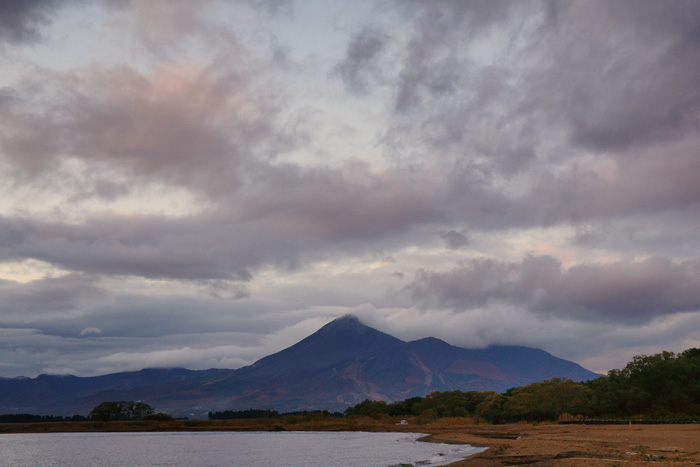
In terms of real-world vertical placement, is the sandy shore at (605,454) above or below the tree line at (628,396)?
below

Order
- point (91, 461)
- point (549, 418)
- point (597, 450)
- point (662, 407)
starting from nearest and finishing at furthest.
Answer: point (597, 450)
point (91, 461)
point (662, 407)
point (549, 418)

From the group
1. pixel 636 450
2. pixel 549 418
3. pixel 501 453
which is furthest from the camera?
pixel 549 418

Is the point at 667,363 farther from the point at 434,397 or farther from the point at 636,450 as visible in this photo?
the point at 434,397

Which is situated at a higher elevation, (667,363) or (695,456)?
(667,363)

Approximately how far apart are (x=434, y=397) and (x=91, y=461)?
136109 mm

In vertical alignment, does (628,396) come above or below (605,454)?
above

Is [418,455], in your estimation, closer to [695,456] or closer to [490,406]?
[695,456]

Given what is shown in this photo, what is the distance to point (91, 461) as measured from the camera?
75.7 m

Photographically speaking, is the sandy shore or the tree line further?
the tree line

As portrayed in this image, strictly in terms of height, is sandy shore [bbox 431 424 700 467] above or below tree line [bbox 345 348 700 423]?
below

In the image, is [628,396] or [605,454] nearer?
[605,454]

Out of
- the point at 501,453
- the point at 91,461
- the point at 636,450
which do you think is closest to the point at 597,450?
the point at 636,450

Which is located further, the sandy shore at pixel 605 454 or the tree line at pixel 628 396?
the tree line at pixel 628 396

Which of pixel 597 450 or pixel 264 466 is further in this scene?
pixel 264 466
